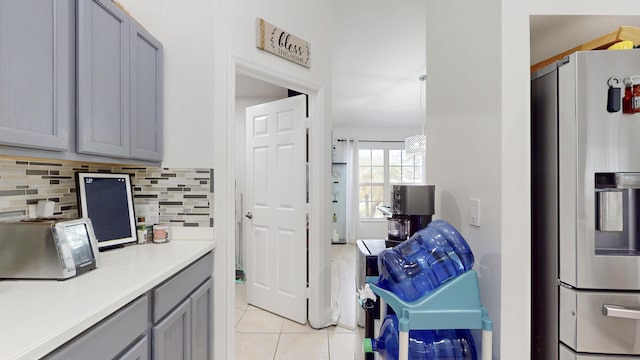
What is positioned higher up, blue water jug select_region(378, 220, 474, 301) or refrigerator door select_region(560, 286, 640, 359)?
blue water jug select_region(378, 220, 474, 301)

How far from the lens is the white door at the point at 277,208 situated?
2721 millimetres

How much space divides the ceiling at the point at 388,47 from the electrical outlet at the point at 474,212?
82 centimetres

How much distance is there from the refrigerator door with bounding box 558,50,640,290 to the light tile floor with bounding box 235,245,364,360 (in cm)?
131

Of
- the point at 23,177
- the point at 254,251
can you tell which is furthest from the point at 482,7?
the point at 254,251

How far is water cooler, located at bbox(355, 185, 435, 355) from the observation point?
5.45ft

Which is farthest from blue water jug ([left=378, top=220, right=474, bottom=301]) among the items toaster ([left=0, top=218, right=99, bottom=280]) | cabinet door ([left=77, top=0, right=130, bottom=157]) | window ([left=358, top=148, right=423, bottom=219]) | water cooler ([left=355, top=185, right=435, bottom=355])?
window ([left=358, top=148, right=423, bottom=219])

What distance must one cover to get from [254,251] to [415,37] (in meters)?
2.65

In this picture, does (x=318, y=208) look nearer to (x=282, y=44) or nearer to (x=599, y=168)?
(x=282, y=44)

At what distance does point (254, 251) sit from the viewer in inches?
120

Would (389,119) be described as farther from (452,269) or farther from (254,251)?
(452,269)

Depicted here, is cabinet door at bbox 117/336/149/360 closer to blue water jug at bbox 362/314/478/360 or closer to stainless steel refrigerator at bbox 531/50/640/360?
blue water jug at bbox 362/314/478/360

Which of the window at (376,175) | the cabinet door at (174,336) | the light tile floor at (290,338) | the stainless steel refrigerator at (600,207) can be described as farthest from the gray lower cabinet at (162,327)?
the window at (376,175)

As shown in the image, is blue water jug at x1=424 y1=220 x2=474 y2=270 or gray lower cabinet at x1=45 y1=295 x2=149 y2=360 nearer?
gray lower cabinet at x1=45 y1=295 x2=149 y2=360

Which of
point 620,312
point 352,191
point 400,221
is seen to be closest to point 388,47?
point 400,221
